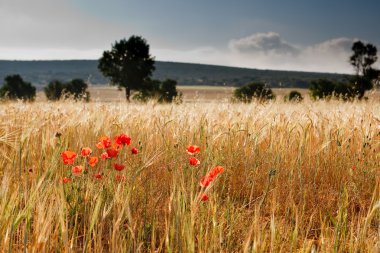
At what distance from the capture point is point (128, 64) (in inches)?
1773

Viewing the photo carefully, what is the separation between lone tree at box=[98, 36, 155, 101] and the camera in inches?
1769

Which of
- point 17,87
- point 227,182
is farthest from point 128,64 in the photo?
point 227,182

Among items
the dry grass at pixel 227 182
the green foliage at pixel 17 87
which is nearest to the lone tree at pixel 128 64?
the green foliage at pixel 17 87

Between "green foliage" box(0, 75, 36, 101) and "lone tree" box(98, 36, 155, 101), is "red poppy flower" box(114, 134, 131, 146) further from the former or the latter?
"green foliage" box(0, 75, 36, 101)

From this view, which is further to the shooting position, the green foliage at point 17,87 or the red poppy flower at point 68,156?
the green foliage at point 17,87

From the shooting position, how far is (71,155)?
2.07 m

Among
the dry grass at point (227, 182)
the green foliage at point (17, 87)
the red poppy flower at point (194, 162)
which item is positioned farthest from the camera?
the green foliage at point (17, 87)

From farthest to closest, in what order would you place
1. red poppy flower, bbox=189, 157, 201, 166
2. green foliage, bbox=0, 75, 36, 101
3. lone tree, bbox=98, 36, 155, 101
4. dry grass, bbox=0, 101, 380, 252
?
green foliage, bbox=0, 75, 36, 101 → lone tree, bbox=98, 36, 155, 101 → red poppy flower, bbox=189, 157, 201, 166 → dry grass, bbox=0, 101, 380, 252

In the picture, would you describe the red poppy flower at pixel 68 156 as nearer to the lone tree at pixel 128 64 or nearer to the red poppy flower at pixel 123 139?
the red poppy flower at pixel 123 139

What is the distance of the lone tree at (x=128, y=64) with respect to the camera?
4494 cm

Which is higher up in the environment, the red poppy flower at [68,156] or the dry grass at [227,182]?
the red poppy flower at [68,156]

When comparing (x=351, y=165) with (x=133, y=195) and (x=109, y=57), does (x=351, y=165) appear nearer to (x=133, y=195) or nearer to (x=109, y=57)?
(x=133, y=195)

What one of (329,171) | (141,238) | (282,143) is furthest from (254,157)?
(141,238)

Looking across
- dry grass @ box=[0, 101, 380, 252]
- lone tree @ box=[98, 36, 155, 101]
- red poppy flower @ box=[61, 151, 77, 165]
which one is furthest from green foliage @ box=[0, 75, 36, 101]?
red poppy flower @ box=[61, 151, 77, 165]
